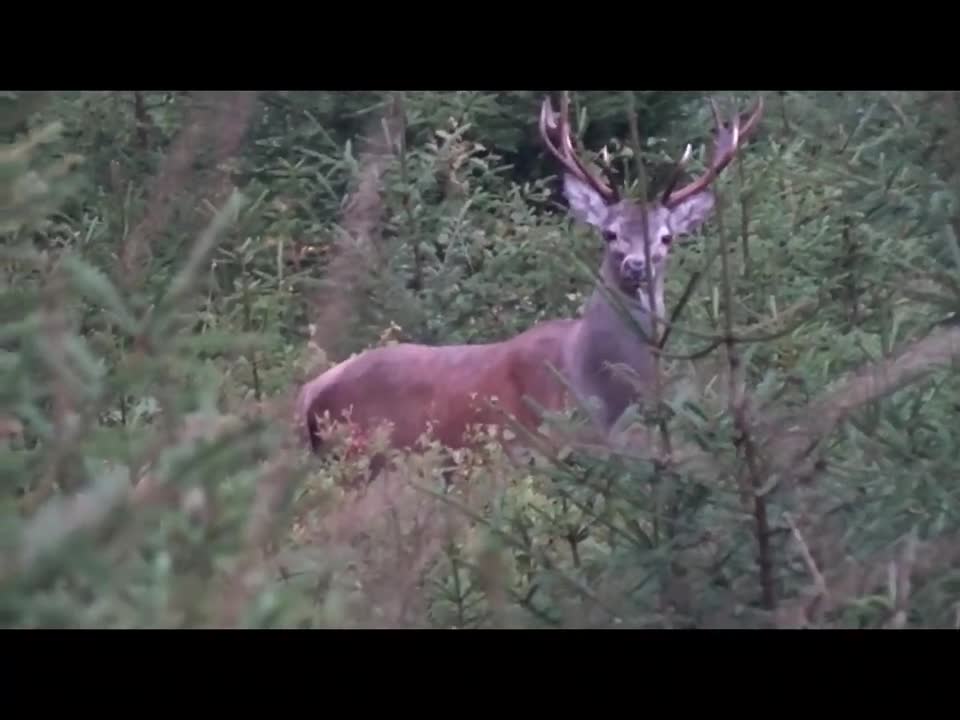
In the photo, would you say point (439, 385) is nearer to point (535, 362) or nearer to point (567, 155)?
point (535, 362)

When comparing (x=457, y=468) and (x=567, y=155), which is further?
(x=567, y=155)

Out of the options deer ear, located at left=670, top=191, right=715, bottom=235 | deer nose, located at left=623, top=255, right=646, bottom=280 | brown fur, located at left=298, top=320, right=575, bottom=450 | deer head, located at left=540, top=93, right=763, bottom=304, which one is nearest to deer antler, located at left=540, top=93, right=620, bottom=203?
deer head, located at left=540, top=93, right=763, bottom=304

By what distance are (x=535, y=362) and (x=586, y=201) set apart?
0.77m

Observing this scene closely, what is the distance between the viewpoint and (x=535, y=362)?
23.8 ft

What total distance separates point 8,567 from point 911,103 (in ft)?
11.8

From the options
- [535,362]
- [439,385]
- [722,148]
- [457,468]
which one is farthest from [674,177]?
[439,385]

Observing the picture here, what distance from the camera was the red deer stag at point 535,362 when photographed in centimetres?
681

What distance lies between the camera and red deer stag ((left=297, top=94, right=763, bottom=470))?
22.4 ft

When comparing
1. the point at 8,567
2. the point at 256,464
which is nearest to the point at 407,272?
the point at 256,464

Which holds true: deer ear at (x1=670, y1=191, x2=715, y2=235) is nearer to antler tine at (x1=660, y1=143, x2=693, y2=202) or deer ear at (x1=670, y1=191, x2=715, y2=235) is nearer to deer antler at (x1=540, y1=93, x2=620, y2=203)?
deer antler at (x1=540, y1=93, x2=620, y2=203)

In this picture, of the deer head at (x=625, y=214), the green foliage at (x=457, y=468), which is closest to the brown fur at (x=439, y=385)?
the green foliage at (x=457, y=468)

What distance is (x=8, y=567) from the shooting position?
5.64ft
